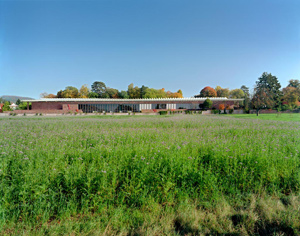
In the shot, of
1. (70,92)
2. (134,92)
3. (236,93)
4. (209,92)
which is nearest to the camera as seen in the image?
(70,92)

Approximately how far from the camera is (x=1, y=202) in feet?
8.27

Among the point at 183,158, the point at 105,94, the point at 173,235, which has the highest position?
the point at 105,94

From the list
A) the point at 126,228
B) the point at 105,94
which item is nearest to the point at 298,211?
the point at 126,228

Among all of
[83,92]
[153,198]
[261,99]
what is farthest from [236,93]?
[153,198]

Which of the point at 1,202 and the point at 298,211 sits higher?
the point at 1,202

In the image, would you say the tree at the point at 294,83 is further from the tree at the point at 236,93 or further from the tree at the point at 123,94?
the tree at the point at 123,94

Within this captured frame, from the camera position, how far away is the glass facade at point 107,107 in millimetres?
50000

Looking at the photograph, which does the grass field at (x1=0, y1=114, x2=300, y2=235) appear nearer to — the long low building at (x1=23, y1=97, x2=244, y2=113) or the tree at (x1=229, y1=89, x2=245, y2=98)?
the long low building at (x1=23, y1=97, x2=244, y2=113)

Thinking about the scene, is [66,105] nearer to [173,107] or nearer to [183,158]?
[173,107]

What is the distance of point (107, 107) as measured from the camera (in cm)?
5166

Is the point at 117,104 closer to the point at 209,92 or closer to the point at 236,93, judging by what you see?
the point at 209,92

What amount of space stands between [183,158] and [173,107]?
163ft

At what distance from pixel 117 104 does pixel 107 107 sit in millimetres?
3066

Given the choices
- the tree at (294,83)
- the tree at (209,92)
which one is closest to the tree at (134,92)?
the tree at (209,92)
